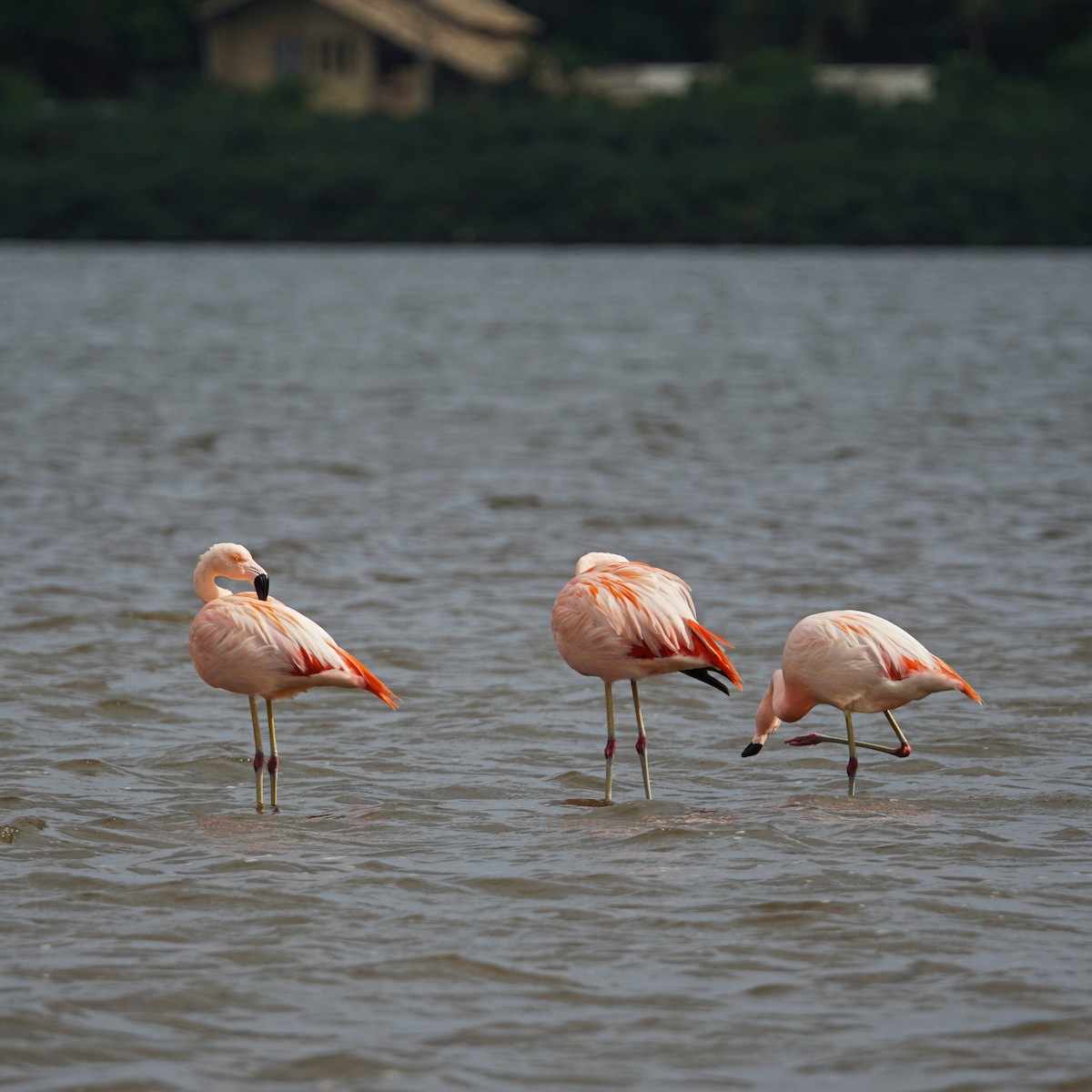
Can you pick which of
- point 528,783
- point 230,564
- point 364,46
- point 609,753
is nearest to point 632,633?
point 609,753

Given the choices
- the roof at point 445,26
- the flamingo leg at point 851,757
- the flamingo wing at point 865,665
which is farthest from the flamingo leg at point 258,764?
the roof at point 445,26

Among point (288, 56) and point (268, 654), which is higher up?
point (288, 56)

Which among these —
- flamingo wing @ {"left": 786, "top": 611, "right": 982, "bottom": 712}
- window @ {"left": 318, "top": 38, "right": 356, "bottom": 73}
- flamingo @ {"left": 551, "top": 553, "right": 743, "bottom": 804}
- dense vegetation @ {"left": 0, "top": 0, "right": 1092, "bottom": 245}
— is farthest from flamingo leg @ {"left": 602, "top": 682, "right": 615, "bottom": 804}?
window @ {"left": 318, "top": 38, "right": 356, "bottom": 73}

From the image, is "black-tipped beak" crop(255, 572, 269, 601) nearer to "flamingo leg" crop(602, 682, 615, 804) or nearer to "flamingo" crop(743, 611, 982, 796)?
"flamingo leg" crop(602, 682, 615, 804)

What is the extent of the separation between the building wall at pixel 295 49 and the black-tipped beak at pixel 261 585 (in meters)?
56.6

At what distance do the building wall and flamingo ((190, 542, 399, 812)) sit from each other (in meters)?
56.7

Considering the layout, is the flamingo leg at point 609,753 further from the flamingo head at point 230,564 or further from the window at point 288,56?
the window at point 288,56

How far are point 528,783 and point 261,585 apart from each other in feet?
3.77

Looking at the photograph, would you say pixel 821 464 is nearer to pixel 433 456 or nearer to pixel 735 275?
pixel 433 456

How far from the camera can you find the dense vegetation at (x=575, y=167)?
1946 inches

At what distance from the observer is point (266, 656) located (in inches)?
269

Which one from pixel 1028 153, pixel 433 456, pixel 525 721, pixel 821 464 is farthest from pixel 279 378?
pixel 1028 153

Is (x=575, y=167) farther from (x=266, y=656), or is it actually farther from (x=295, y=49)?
(x=266, y=656)

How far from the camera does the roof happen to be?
61438 millimetres
